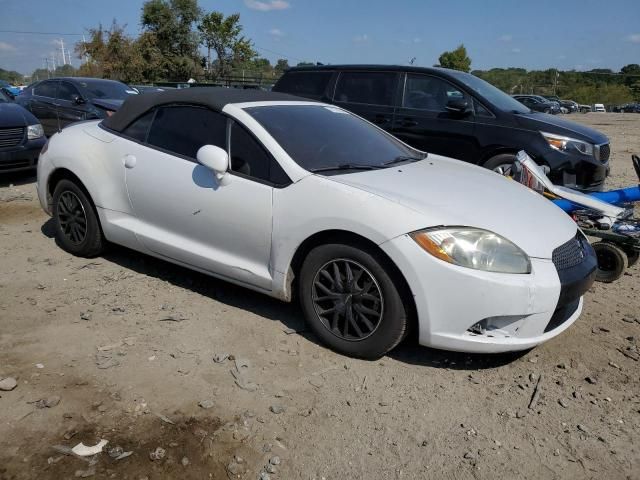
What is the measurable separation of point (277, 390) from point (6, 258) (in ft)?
10.8

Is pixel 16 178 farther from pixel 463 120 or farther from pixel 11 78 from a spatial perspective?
pixel 11 78

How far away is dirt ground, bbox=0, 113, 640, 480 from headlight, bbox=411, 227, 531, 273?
2.26 ft

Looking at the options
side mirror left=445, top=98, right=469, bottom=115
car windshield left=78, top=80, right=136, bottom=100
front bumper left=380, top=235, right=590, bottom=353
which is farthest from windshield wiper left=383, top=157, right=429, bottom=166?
car windshield left=78, top=80, right=136, bottom=100

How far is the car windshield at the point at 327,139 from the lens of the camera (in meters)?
3.59

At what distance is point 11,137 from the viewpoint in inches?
307

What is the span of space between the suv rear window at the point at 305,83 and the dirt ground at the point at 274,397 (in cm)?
442

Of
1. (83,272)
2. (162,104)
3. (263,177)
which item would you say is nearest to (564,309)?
(263,177)

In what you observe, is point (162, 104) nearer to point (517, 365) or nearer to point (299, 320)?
point (299, 320)

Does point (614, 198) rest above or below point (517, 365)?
above

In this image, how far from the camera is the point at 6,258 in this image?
16.1ft

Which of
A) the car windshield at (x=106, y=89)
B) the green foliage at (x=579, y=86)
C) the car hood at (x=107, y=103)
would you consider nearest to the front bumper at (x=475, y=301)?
the car hood at (x=107, y=103)

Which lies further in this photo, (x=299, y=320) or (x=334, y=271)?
(x=299, y=320)

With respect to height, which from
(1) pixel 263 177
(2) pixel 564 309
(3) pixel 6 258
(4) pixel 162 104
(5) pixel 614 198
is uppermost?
(4) pixel 162 104

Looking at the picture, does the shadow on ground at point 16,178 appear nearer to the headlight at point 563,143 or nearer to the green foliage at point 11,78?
the headlight at point 563,143
